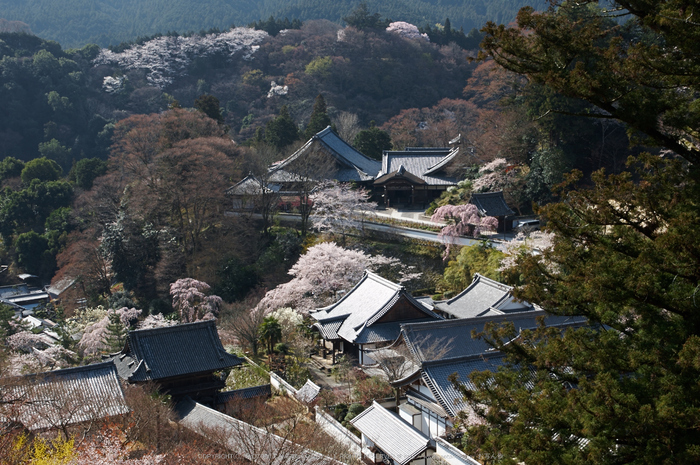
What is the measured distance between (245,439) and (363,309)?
9.34 metres

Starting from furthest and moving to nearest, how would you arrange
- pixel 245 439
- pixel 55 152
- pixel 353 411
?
pixel 55 152, pixel 353 411, pixel 245 439

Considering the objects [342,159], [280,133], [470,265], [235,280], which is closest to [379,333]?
[470,265]

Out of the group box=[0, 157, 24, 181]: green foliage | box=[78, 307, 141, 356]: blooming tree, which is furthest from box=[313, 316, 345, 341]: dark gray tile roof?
box=[0, 157, 24, 181]: green foliage

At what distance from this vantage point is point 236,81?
6069cm

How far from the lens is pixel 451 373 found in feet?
44.2

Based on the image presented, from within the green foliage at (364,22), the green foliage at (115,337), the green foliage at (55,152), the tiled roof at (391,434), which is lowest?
the green foliage at (55,152)

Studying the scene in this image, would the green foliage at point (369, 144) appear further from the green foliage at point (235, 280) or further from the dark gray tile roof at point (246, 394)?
the dark gray tile roof at point (246, 394)

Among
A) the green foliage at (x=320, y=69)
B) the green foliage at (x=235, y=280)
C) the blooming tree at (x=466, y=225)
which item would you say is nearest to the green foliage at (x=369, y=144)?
the blooming tree at (x=466, y=225)

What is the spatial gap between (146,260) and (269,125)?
15.2 metres

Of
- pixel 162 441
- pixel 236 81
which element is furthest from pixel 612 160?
pixel 236 81

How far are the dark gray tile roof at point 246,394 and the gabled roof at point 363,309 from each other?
3655 millimetres

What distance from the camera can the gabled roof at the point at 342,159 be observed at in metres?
34.4

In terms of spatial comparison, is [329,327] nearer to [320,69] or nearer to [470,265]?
[470,265]

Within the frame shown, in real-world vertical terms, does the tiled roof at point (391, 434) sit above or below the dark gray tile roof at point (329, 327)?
above
